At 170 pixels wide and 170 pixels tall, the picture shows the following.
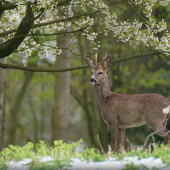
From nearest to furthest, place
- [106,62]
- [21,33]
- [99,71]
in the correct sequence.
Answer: [21,33]
[99,71]
[106,62]

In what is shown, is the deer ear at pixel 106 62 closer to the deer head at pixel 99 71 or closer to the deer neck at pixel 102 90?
the deer head at pixel 99 71

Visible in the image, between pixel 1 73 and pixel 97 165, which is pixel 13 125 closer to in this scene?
pixel 1 73

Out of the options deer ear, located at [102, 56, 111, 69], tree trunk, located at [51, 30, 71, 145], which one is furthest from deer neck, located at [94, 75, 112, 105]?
tree trunk, located at [51, 30, 71, 145]

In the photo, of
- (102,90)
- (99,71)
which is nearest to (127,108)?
(102,90)

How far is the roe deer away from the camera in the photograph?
23.2 feet

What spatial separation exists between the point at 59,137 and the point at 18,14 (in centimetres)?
465

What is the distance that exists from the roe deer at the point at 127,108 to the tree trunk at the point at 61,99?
4.31 meters

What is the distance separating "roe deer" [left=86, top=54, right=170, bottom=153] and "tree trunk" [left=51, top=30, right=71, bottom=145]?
4313 mm

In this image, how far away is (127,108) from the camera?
24.0 ft

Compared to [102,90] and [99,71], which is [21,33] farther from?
[102,90]

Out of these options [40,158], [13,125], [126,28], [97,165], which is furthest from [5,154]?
[13,125]

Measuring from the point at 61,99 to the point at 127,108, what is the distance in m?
5.05

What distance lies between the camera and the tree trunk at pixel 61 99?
39.2ft

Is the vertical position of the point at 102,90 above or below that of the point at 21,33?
below
